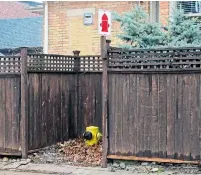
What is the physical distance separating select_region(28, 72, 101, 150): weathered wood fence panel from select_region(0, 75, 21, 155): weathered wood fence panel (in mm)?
261

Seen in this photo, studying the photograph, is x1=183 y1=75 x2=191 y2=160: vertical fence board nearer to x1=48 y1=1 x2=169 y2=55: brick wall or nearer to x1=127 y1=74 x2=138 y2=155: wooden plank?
x1=127 y1=74 x2=138 y2=155: wooden plank

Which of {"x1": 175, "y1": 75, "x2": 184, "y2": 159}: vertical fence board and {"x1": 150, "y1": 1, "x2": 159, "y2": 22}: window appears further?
{"x1": 150, "y1": 1, "x2": 159, "y2": 22}: window

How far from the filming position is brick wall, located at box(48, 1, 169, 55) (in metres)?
13.7

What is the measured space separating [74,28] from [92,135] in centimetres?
495

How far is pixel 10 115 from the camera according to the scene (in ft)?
31.9

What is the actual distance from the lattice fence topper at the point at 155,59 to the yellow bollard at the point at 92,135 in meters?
1.89

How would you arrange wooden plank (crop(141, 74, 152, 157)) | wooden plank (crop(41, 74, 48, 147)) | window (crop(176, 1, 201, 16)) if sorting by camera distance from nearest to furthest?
1. wooden plank (crop(141, 74, 152, 157))
2. wooden plank (crop(41, 74, 48, 147))
3. window (crop(176, 1, 201, 16))

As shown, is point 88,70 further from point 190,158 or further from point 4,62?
point 190,158

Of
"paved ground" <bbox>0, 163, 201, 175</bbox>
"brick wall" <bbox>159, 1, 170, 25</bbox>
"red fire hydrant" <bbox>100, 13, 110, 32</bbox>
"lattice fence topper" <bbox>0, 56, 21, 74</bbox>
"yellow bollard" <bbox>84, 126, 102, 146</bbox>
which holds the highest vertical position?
"brick wall" <bbox>159, 1, 170, 25</bbox>

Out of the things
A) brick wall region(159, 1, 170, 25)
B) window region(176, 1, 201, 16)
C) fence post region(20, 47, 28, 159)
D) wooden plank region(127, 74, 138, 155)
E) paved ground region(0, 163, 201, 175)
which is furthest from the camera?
brick wall region(159, 1, 170, 25)

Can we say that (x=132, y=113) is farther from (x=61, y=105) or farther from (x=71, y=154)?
(x=61, y=105)

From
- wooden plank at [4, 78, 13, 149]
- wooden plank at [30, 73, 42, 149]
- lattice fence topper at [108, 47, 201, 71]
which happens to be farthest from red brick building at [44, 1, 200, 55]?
lattice fence topper at [108, 47, 201, 71]

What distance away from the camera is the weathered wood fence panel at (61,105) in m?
9.79

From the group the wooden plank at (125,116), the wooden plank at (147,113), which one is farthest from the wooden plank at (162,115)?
the wooden plank at (125,116)
